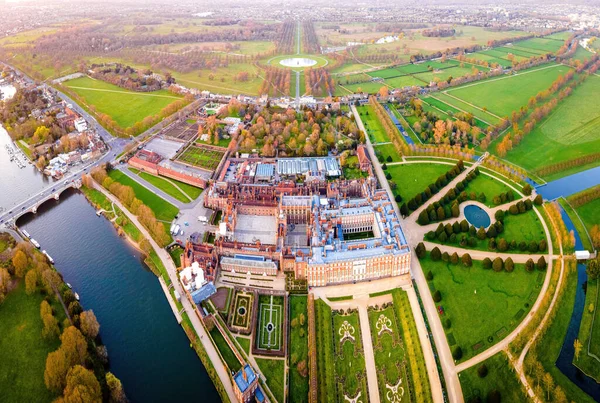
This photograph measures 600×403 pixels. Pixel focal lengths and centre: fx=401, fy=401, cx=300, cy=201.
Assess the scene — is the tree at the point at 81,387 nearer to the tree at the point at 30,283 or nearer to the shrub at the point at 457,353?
the tree at the point at 30,283

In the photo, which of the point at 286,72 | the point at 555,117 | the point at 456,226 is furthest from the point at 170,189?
the point at 555,117

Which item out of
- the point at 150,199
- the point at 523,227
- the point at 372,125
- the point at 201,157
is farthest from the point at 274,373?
the point at 372,125

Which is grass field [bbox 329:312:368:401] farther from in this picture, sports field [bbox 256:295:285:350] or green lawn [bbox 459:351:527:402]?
green lawn [bbox 459:351:527:402]

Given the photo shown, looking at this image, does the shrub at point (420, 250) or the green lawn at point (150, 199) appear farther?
the green lawn at point (150, 199)

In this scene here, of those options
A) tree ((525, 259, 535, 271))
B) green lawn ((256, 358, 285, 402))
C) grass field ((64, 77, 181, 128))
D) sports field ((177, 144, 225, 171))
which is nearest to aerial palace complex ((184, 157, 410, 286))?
sports field ((177, 144, 225, 171))

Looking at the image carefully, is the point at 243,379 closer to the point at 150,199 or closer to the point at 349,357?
the point at 349,357

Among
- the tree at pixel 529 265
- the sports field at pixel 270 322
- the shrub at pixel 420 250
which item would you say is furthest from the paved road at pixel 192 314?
the tree at pixel 529 265
